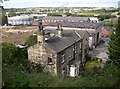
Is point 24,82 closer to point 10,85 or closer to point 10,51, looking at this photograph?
point 10,85

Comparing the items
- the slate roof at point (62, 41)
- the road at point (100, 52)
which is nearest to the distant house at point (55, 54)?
the slate roof at point (62, 41)

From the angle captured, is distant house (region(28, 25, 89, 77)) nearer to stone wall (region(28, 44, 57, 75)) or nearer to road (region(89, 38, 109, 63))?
stone wall (region(28, 44, 57, 75))

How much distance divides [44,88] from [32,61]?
13504 millimetres

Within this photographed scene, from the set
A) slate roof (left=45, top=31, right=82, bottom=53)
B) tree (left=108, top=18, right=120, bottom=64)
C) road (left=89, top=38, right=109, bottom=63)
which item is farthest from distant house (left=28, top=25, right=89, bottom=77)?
road (left=89, top=38, right=109, bottom=63)

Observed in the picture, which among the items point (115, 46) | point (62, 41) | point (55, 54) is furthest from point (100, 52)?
point (55, 54)

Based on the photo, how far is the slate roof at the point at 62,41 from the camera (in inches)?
883

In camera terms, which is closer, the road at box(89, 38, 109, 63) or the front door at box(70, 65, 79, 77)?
the front door at box(70, 65, 79, 77)

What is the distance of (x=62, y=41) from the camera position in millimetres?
24797

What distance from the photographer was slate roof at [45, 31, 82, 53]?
22.4 m

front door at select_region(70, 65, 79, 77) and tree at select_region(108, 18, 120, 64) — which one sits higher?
tree at select_region(108, 18, 120, 64)

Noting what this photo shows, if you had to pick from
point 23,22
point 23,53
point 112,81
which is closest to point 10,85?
point 112,81

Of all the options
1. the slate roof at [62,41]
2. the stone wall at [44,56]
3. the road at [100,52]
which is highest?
the slate roof at [62,41]

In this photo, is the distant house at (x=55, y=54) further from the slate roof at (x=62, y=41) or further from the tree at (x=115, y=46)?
the tree at (x=115, y=46)

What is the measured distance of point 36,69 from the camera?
21312 mm
